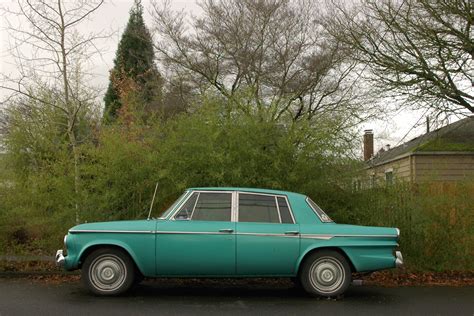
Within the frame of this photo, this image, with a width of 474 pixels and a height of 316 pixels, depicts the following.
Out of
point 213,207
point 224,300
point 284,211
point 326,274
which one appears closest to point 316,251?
point 326,274

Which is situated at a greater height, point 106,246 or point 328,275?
point 106,246

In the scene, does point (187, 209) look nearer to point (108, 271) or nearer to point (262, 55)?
point (108, 271)

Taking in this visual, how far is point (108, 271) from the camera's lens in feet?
25.7

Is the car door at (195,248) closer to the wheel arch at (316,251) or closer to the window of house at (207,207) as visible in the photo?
the window of house at (207,207)

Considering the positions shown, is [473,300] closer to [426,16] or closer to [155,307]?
[155,307]

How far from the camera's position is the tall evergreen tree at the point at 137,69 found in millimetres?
20172

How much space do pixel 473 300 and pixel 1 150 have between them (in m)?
12.1

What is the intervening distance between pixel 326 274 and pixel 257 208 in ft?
4.57

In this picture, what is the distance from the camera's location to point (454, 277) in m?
10.1

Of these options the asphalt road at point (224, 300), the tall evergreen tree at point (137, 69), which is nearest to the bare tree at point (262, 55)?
the tall evergreen tree at point (137, 69)

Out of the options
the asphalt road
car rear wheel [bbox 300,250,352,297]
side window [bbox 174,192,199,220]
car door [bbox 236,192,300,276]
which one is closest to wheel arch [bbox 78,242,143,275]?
the asphalt road

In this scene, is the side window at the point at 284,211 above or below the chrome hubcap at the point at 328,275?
above

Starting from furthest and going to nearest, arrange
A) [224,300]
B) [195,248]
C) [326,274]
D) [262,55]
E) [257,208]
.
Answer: [262,55]
[257,208]
[326,274]
[224,300]
[195,248]

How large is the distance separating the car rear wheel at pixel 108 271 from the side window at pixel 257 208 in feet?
5.89
